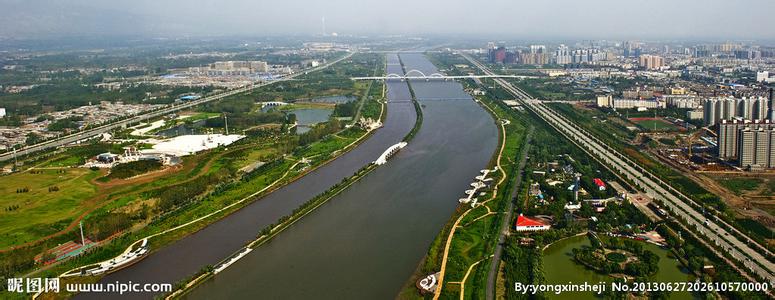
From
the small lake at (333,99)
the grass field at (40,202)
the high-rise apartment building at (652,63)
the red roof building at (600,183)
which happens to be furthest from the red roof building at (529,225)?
the high-rise apartment building at (652,63)

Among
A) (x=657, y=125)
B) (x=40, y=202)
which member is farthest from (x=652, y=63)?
(x=40, y=202)

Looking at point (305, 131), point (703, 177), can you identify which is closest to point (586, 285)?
point (703, 177)

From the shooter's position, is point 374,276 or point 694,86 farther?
point 694,86

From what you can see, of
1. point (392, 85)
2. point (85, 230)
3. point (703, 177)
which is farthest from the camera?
point (392, 85)

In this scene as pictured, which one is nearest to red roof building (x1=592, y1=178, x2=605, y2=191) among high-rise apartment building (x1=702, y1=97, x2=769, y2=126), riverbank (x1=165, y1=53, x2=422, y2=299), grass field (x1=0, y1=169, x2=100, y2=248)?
riverbank (x1=165, y1=53, x2=422, y2=299)

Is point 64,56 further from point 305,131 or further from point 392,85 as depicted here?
point 305,131

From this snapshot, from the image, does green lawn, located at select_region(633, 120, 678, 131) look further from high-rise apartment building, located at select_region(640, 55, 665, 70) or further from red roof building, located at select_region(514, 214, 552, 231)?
high-rise apartment building, located at select_region(640, 55, 665, 70)

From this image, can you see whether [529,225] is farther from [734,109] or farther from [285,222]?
[734,109]
